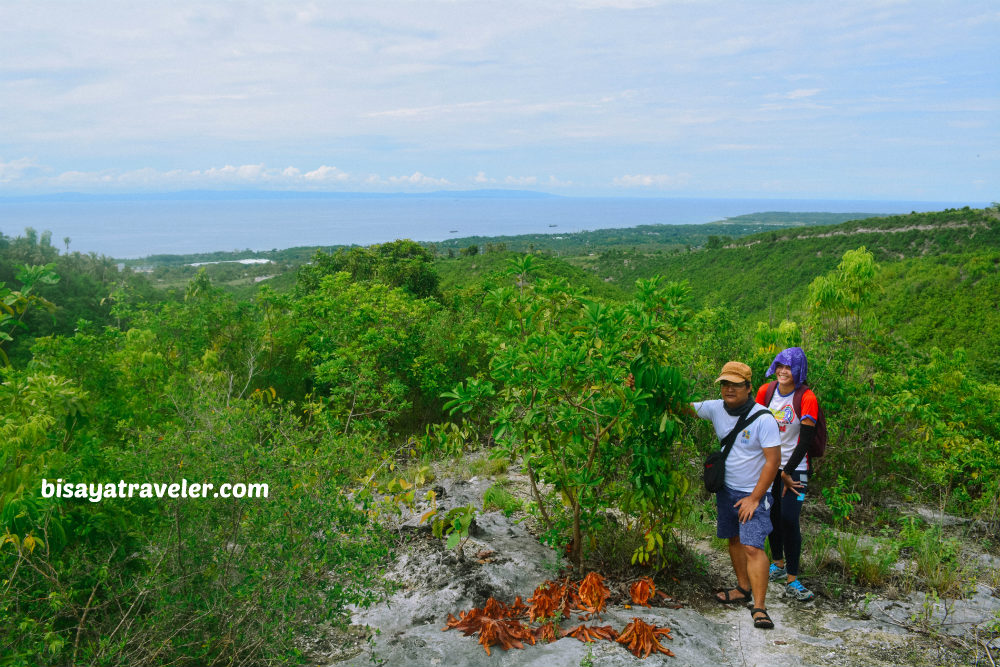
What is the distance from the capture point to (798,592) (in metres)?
4.05

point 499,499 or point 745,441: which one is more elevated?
point 745,441

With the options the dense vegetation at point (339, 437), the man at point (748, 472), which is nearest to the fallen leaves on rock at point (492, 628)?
the dense vegetation at point (339, 437)

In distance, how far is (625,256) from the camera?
7419cm

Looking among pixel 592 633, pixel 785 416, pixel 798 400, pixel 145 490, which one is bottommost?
pixel 592 633

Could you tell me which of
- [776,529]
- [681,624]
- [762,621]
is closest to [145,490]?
[681,624]

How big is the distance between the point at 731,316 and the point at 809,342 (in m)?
0.86

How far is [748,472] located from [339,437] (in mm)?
3192

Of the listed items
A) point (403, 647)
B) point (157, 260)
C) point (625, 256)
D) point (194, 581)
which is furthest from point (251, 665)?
point (157, 260)

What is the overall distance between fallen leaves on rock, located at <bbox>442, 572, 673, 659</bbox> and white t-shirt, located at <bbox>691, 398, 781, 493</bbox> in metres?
0.89

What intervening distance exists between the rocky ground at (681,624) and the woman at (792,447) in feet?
0.91

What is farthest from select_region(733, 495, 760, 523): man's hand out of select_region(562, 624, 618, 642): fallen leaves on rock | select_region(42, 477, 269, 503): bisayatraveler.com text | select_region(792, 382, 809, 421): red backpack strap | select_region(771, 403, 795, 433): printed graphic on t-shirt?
select_region(42, 477, 269, 503): bisayatraveler.com text

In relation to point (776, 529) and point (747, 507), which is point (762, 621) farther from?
point (776, 529)

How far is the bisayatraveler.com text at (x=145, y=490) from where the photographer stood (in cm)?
283

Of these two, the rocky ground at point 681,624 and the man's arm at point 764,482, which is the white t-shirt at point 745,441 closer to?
the man's arm at point 764,482
